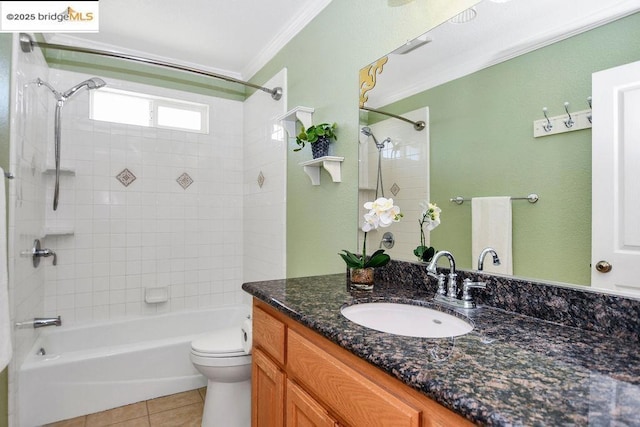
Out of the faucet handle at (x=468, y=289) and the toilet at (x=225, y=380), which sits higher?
the faucet handle at (x=468, y=289)

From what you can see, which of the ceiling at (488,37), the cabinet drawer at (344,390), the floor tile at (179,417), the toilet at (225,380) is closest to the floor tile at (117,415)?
the floor tile at (179,417)

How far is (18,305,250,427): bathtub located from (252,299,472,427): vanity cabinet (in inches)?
47.2

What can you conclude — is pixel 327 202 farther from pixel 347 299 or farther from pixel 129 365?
pixel 129 365

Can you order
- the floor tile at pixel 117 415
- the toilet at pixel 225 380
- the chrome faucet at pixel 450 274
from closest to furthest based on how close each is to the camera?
the chrome faucet at pixel 450 274, the toilet at pixel 225 380, the floor tile at pixel 117 415

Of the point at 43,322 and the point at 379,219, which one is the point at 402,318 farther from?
the point at 43,322

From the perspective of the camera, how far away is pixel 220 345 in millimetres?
1928

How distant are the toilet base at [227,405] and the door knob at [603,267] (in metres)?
1.72

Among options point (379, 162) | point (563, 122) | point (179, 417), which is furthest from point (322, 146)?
point (179, 417)

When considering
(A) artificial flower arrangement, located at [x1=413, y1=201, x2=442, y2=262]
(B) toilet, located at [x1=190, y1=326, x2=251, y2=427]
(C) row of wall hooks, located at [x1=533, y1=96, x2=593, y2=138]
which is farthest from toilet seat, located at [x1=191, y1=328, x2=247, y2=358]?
(C) row of wall hooks, located at [x1=533, y1=96, x2=593, y2=138]

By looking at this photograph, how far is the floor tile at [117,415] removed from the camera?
208cm

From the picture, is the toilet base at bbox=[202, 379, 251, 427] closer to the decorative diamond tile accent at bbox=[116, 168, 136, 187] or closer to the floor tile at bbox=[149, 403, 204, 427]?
the floor tile at bbox=[149, 403, 204, 427]

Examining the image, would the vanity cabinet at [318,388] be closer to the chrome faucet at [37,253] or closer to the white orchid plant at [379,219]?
the white orchid plant at [379,219]

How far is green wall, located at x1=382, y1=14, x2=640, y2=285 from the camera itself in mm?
950

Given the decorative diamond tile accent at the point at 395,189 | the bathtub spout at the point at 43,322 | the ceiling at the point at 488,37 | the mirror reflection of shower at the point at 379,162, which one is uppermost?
the ceiling at the point at 488,37
